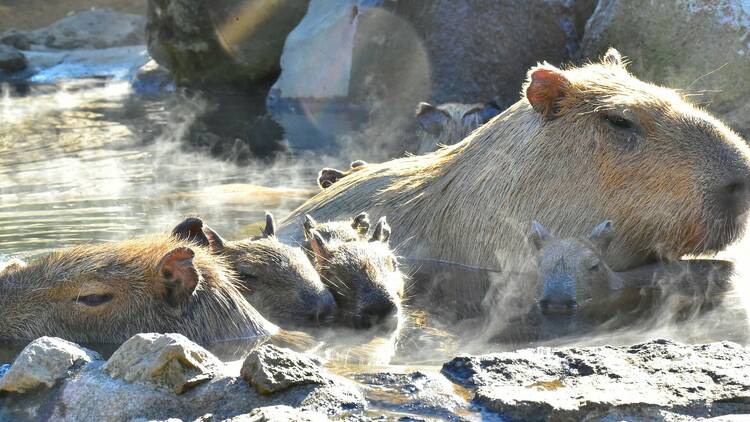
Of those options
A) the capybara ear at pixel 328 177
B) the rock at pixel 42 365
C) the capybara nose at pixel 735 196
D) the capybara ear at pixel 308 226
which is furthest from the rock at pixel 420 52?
the rock at pixel 42 365

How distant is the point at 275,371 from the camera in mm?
3789

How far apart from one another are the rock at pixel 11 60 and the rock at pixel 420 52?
1025 cm

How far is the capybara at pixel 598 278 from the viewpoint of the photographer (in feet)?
19.3

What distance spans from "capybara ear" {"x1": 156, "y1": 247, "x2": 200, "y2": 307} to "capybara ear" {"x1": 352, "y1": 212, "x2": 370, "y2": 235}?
1.77 meters

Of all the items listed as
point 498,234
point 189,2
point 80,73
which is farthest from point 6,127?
point 498,234

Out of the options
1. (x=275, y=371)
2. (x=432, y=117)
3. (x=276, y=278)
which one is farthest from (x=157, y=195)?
(x=275, y=371)

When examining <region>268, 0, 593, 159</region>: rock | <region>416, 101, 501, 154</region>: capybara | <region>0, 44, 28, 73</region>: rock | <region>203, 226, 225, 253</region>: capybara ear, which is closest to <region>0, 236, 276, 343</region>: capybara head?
<region>203, 226, 225, 253</region>: capybara ear

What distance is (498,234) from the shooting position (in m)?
6.74

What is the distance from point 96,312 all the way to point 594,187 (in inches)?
112

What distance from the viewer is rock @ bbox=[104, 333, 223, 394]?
3848 mm

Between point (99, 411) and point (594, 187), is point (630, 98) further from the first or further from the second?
point (99, 411)

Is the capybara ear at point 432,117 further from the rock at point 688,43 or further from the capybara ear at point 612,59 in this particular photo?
the capybara ear at point 612,59

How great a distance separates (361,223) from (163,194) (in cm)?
390

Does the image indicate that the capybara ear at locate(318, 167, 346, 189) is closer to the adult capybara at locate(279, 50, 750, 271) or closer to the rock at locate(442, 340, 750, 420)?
→ the adult capybara at locate(279, 50, 750, 271)
